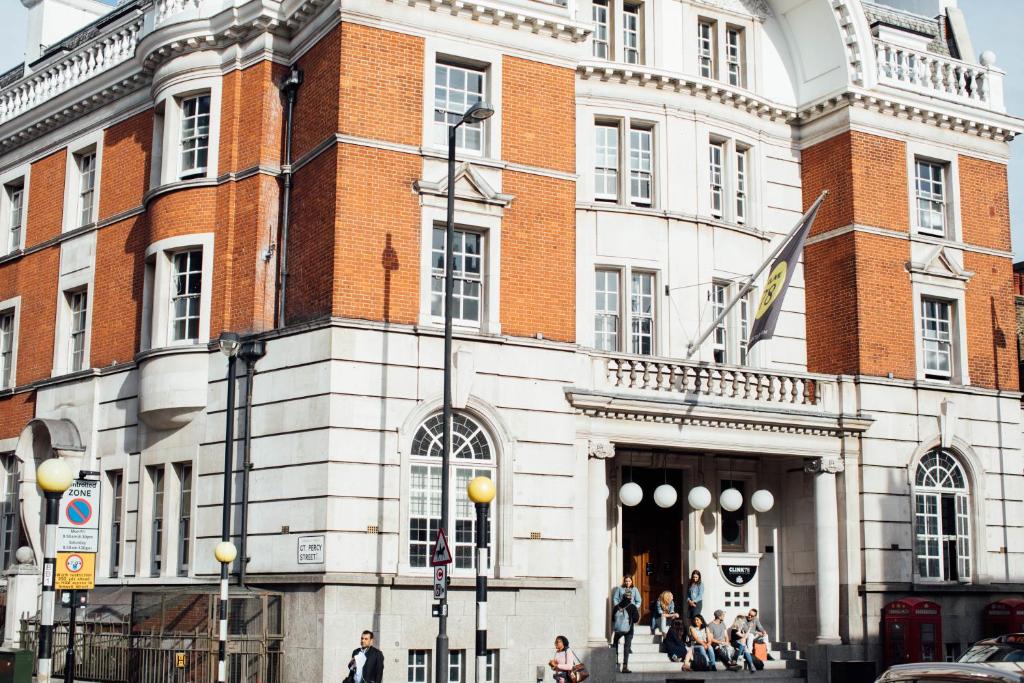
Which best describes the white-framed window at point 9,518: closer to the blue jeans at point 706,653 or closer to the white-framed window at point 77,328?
the white-framed window at point 77,328

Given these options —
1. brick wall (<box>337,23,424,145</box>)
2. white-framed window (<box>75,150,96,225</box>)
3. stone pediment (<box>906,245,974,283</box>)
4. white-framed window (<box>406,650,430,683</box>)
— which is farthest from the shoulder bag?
white-framed window (<box>75,150,96,225</box>)

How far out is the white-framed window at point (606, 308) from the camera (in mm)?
31109

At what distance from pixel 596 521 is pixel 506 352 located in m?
3.91

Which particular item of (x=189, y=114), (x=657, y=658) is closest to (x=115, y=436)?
(x=189, y=114)

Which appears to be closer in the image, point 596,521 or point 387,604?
point 387,604

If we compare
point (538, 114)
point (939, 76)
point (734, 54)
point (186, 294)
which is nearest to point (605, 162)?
point (538, 114)

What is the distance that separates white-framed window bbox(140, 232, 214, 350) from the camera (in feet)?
96.2

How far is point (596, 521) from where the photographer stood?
28359 millimetres

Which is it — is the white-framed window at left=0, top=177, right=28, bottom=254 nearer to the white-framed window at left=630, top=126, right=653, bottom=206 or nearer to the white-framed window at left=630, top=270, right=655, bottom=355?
the white-framed window at left=630, top=126, right=653, bottom=206

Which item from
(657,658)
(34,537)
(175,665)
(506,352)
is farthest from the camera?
(34,537)

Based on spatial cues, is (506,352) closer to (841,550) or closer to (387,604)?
(387,604)

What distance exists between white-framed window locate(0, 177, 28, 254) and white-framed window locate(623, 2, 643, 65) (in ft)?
51.5

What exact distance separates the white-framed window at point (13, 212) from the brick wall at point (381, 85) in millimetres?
12907

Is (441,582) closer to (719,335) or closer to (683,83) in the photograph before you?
(719,335)
